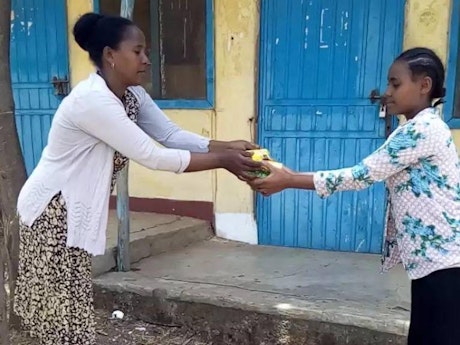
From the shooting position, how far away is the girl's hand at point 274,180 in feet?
7.77

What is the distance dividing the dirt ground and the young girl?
171cm

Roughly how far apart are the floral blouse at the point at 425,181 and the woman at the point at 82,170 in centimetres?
66

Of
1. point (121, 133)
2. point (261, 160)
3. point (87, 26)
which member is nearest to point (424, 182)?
point (261, 160)

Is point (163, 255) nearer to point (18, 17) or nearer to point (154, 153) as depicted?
point (154, 153)

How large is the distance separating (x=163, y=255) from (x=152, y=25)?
1.98 metres

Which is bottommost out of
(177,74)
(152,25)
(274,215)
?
(274,215)

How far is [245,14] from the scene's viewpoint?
4.42 meters

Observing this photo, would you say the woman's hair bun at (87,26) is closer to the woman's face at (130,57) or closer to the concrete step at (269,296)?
the woman's face at (130,57)

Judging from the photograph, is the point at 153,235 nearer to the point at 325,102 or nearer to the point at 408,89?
the point at 325,102

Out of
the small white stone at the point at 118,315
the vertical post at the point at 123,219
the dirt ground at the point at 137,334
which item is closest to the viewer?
the dirt ground at the point at 137,334

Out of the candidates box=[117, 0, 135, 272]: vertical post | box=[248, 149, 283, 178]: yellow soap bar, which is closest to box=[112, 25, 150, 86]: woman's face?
box=[248, 149, 283, 178]: yellow soap bar

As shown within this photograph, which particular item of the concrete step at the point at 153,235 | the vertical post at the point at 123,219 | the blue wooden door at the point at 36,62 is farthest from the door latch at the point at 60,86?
the vertical post at the point at 123,219

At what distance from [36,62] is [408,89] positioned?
4.09 metres

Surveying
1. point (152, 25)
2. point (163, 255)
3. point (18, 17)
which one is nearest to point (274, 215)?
point (163, 255)
